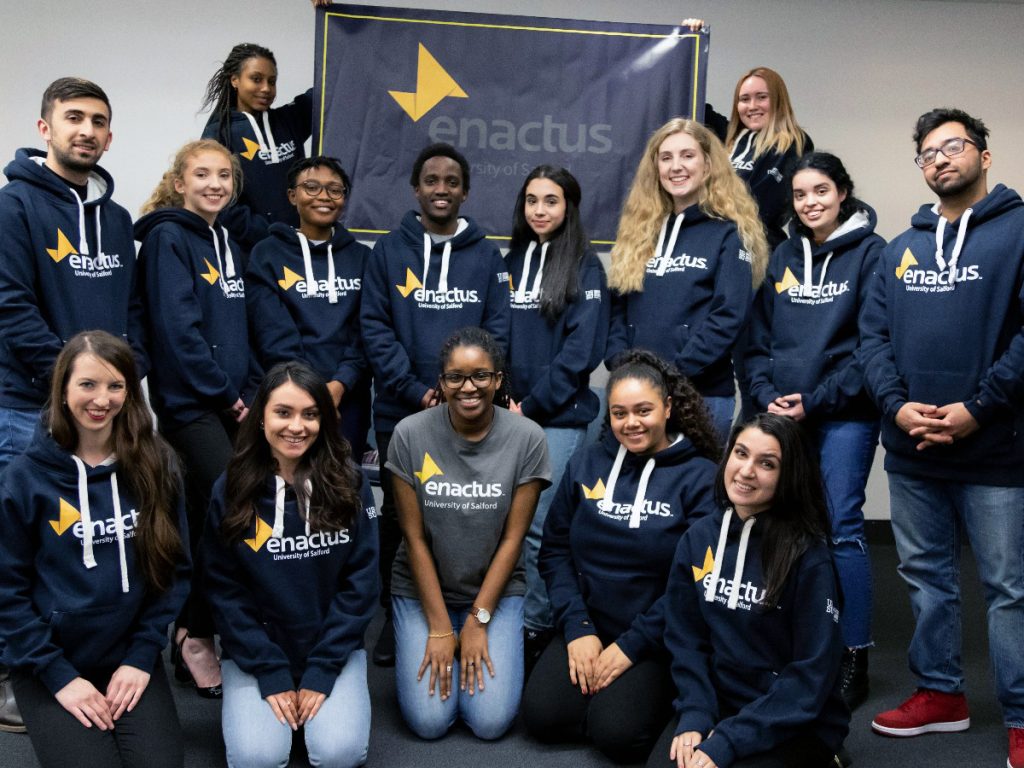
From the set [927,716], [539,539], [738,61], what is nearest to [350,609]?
[539,539]

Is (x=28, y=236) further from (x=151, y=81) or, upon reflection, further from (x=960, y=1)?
(x=960, y=1)

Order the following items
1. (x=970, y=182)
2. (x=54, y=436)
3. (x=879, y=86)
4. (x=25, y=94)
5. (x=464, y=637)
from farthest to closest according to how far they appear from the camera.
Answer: (x=879, y=86) → (x=25, y=94) → (x=464, y=637) → (x=970, y=182) → (x=54, y=436)

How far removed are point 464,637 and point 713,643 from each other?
2.54 ft

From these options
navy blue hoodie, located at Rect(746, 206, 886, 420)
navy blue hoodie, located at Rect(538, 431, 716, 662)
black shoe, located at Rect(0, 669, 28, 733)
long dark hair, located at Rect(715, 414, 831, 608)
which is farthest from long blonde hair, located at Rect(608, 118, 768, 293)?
black shoe, located at Rect(0, 669, 28, 733)

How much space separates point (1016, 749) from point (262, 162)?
3238 mm

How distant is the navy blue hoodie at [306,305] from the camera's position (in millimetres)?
3596

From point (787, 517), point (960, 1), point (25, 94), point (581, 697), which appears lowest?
point (581, 697)

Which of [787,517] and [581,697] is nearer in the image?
[787,517]

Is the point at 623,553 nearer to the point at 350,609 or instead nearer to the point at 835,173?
the point at 350,609

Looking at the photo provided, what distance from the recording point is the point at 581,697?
2.98 m

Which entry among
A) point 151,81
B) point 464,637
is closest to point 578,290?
point 464,637

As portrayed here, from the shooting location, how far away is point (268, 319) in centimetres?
359

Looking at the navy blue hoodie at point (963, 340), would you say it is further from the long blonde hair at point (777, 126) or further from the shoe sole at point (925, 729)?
the long blonde hair at point (777, 126)

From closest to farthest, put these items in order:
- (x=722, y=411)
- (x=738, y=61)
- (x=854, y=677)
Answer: (x=854, y=677)
(x=722, y=411)
(x=738, y=61)
